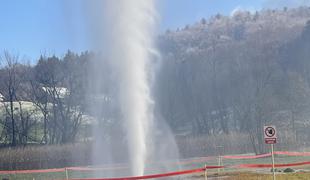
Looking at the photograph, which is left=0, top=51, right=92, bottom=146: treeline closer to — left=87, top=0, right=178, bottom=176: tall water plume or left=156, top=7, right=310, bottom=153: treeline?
left=156, top=7, right=310, bottom=153: treeline

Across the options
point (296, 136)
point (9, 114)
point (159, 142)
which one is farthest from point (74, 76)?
point (159, 142)

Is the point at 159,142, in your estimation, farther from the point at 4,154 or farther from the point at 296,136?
the point at 296,136

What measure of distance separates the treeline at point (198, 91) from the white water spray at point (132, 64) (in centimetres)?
2557

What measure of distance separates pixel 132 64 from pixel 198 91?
73.1 m

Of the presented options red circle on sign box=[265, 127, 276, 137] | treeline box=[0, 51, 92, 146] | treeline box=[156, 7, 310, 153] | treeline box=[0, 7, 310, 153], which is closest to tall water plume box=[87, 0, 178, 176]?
red circle on sign box=[265, 127, 276, 137]

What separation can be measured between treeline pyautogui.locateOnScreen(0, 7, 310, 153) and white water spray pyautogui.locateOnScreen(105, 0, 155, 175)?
25.6 m

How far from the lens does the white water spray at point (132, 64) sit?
72.0 feet

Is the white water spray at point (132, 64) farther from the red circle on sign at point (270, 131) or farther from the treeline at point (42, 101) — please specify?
the treeline at point (42, 101)

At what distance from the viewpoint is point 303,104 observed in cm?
6912

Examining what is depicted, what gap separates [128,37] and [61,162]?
31.6 meters

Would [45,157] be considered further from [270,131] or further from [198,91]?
[198,91]

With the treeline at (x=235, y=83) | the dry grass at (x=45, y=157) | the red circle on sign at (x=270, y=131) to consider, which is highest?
the treeline at (x=235, y=83)

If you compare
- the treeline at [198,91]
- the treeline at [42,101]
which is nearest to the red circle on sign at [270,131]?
the treeline at [198,91]

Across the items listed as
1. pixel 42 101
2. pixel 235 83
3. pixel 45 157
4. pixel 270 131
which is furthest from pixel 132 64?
pixel 235 83
